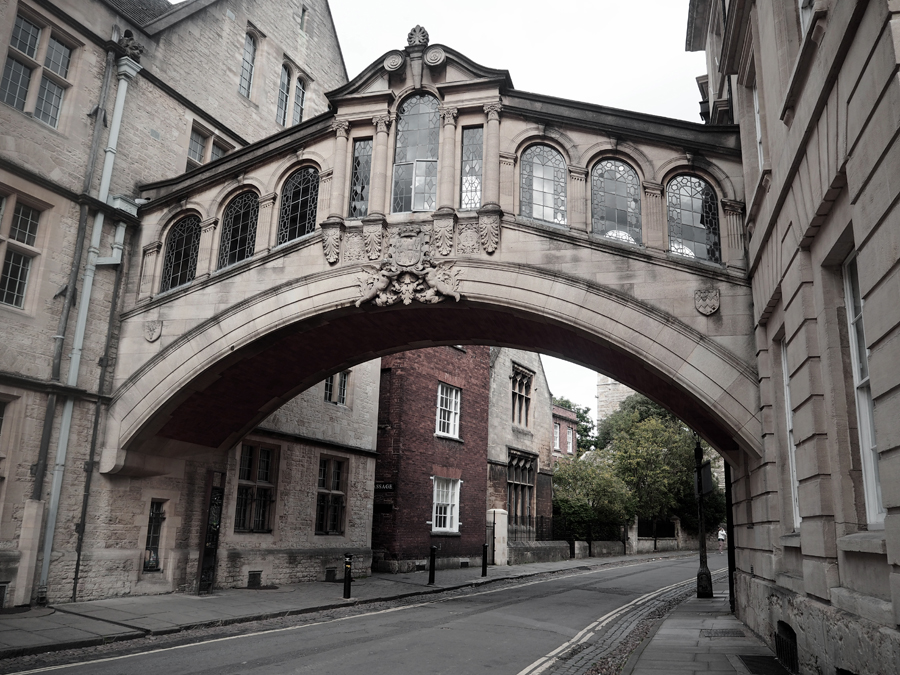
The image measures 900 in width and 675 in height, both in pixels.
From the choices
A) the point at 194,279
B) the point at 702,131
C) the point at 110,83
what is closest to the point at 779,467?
the point at 702,131

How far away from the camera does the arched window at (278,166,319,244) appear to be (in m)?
14.2

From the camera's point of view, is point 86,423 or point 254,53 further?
point 254,53

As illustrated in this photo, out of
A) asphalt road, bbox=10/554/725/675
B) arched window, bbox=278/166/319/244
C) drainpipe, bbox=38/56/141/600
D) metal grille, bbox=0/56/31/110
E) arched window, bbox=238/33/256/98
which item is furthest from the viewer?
arched window, bbox=238/33/256/98

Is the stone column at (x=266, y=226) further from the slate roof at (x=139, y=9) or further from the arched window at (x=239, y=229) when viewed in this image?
the slate roof at (x=139, y=9)

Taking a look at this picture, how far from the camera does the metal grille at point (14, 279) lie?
13156mm

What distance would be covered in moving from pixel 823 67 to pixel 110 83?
46.4 feet

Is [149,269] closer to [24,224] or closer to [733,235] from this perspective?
[24,224]

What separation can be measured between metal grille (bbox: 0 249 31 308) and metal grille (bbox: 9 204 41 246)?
0.30 m

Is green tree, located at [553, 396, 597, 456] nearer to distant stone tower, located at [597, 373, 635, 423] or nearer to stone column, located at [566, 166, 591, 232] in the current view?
distant stone tower, located at [597, 373, 635, 423]

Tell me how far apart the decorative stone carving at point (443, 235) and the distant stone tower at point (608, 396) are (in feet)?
192

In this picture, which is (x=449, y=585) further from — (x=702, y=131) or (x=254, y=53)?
(x=254, y=53)

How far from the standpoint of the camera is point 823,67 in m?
5.95

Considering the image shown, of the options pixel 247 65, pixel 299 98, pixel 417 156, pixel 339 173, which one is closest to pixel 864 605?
pixel 417 156

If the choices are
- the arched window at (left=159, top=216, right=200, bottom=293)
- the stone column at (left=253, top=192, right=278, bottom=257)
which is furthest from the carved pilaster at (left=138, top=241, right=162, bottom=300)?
the stone column at (left=253, top=192, right=278, bottom=257)
